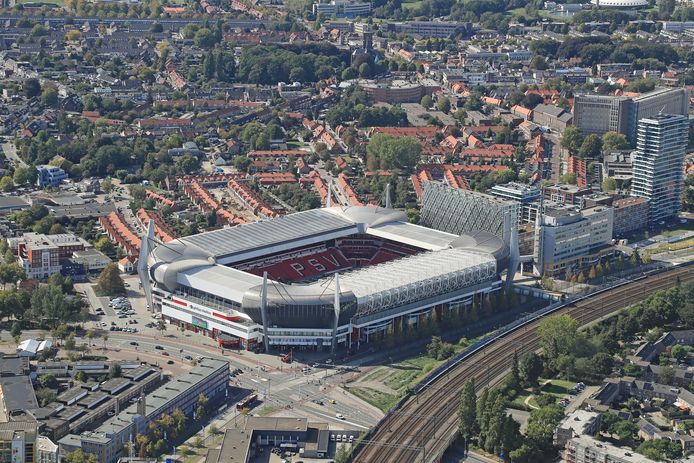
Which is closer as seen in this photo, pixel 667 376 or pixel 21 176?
pixel 667 376

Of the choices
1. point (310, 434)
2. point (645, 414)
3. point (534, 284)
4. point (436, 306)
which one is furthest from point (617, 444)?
point (534, 284)

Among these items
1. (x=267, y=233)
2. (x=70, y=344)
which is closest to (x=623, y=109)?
(x=267, y=233)

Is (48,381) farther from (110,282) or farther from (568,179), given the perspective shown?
(568,179)

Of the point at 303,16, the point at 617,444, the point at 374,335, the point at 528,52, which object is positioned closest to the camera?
the point at 617,444

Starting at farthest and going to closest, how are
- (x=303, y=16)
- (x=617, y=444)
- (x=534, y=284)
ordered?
(x=303, y=16) < (x=534, y=284) < (x=617, y=444)

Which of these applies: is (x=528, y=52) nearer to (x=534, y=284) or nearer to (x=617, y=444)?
(x=534, y=284)

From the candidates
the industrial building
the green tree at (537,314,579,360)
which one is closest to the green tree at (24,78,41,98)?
the industrial building
